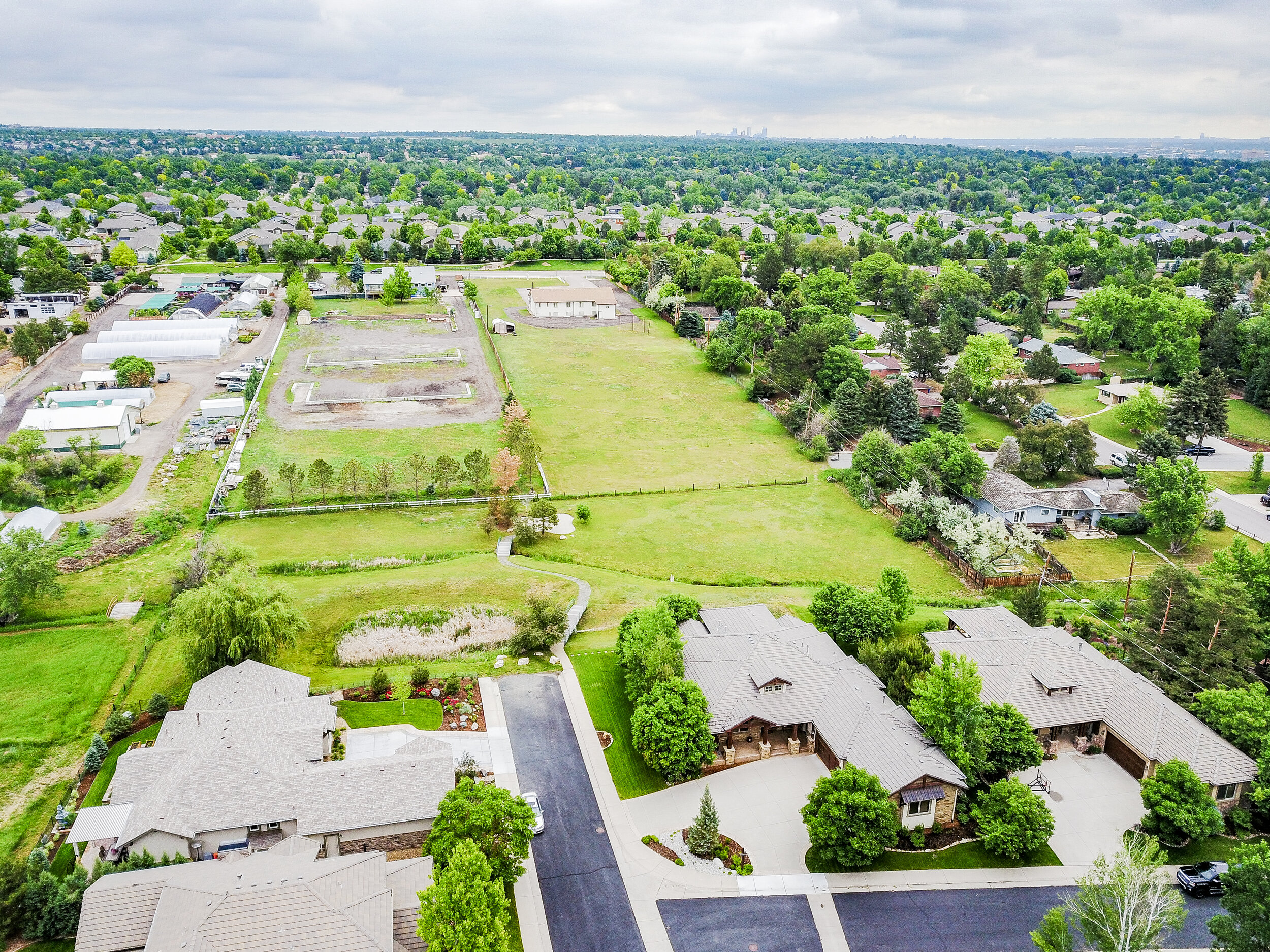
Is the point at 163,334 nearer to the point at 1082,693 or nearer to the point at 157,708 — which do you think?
the point at 157,708

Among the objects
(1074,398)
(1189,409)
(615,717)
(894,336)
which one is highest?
(894,336)

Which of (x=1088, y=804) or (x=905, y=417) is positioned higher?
(x=905, y=417)

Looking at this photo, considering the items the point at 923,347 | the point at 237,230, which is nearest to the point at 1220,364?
the point at 923,347

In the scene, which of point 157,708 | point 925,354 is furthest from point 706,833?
point 925,354

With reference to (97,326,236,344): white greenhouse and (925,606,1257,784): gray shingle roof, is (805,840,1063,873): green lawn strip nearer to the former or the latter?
(925,606,1257,784): gray shingle roof

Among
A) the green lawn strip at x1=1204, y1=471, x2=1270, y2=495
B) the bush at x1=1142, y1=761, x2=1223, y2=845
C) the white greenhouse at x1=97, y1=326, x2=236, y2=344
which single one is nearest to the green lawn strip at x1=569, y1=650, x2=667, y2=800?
the bush at x1=1142, y1=761, x2=1223, y2=845

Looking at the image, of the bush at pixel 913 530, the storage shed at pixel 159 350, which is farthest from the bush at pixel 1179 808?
the storage shed at pixel 159 350
